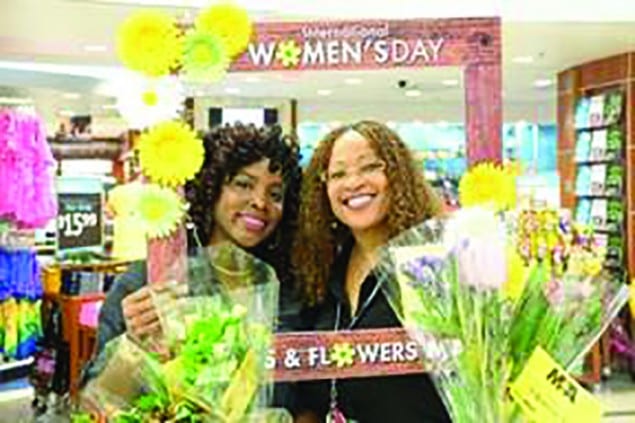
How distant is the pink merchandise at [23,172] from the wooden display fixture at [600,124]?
14.9ft

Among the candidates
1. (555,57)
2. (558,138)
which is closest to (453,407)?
(555,57)

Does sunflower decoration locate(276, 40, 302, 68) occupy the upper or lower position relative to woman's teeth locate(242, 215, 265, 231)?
upper

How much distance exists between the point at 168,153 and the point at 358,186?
38 centimetres

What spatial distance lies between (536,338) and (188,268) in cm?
57

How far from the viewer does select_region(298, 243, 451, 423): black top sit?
5.86 ft

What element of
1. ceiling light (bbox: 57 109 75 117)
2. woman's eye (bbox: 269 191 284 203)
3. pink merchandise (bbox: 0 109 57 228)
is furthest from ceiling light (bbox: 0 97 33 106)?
woman's eye (bbox: 269 191 284 203)

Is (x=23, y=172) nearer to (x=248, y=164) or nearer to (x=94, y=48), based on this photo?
(x=94, y=48)

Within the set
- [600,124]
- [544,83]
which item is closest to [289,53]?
[600,124]

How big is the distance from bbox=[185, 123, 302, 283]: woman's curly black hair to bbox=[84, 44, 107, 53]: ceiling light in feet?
16.3

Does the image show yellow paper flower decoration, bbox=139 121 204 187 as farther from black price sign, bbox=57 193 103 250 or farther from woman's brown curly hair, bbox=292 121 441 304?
black price sign, bbox=57 193 103 250

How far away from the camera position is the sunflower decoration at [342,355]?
5.15ft

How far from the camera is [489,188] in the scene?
1504mm

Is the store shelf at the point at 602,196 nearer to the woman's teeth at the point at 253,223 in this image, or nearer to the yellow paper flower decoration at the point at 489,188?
the woman's teeth at the point at 253,223

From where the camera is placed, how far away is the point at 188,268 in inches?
62.1
